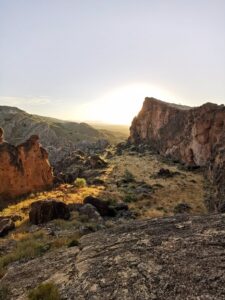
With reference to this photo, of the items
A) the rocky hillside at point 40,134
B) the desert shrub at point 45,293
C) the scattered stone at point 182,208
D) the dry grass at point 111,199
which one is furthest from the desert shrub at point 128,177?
the rocky hillside at point 40,134

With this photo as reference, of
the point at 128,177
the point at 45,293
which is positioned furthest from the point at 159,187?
the point at 45,293

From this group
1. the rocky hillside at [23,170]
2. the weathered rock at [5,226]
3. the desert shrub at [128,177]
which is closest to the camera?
the weathered rock at [5,226]

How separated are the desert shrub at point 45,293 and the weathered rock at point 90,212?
1734 centimetres

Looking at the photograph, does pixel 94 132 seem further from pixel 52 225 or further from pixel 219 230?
pixel 219 230

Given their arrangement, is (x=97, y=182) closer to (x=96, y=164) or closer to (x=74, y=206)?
(x=96, y=164)

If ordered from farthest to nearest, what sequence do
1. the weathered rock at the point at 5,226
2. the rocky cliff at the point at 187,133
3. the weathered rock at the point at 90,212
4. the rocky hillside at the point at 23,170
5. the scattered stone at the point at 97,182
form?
the scattered stone at the point at 97,182 → the rocky cliff at the point at 187,133 → the rocky hillside at the point at 23,170 → the weathered rock at the point at 90,212 → the weathered rock at the point at 5,226

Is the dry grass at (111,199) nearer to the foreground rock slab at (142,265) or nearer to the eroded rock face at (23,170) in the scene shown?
the eroded rock face at (23,170)

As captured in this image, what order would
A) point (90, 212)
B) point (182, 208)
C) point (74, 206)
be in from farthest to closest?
1. point (182, 208)
2. point (74, 206)
3. point (90, 212)

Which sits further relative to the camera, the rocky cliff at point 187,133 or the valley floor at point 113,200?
the rocky cliff at point 187,133

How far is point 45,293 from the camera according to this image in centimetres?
1398

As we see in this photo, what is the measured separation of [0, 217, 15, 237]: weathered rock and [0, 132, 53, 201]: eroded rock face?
8786 mm

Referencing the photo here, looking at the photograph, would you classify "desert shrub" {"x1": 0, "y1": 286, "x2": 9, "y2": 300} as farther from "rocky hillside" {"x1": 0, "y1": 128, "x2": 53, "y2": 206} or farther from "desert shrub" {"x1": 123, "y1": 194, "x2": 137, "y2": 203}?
"desert shrub" {"x1": 123, "y1": 194, "x2": 137, "y2": 203}

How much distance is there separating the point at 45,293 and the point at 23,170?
2970 centimetres

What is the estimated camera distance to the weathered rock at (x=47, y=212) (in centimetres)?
3112
